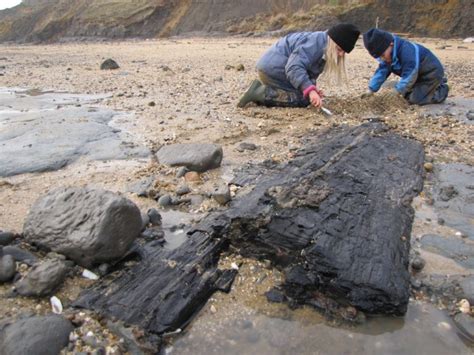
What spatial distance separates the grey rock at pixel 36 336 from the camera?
1.88 meters

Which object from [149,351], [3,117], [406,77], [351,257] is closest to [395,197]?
[351,257]

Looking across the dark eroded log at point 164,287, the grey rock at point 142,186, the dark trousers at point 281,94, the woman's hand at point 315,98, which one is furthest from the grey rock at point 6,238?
the dark trousers at point 281,94

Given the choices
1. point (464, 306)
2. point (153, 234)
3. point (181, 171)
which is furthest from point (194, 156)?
point (464, 306)

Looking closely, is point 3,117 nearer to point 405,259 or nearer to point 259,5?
point 405,259

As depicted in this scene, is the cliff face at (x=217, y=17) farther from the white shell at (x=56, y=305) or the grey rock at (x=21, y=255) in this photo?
the white shell at (x=56, y=305)

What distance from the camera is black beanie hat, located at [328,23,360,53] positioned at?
16.3 feet

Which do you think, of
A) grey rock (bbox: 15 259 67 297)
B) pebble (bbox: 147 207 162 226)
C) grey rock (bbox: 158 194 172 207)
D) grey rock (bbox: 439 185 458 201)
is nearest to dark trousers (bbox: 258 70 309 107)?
grey rock (bbox: 439 185 458 201)

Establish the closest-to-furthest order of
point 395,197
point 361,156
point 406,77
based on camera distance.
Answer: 1. point 395,197
2. point 361,156
3. point 406,77

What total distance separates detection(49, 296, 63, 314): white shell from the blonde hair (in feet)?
13.4

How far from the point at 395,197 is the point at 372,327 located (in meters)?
1.17

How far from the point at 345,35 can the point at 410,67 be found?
1410mm

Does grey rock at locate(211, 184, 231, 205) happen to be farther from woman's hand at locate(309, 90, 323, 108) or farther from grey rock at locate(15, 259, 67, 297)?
woman's hand at locate(309, 90, 323, 108)

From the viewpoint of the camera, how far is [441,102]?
20.1 ft

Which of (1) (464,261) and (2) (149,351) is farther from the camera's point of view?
(1) (464,261)
